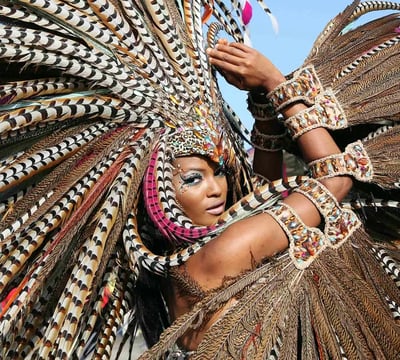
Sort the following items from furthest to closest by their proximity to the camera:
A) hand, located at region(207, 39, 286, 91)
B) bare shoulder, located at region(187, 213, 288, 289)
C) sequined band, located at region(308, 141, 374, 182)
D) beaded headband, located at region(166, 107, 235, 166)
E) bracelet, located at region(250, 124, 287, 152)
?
bracelet, located at region(250, 124, 287, 152) < beaded headband, located at region(166, 107, 235, 166) < hand, located at region(207, 39, 286, 91) < sequined band, located at region(308, 141, 374, 182) < bare shoulder, located at region(187, 213, 288, 289)

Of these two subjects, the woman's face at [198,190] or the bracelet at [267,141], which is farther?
the bracelet at [267,141]

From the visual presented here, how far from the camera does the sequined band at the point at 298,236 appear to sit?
2352 mm

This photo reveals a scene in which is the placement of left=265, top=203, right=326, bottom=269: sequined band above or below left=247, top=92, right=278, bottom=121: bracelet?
below

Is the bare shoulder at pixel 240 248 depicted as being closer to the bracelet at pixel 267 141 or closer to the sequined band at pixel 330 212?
the sequined band at pixel 330 212

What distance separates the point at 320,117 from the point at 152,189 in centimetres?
63

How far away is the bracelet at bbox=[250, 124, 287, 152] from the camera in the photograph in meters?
2.86

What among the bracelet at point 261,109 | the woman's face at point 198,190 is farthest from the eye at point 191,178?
the bracelet at point 261,109

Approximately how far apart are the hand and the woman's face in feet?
1.07

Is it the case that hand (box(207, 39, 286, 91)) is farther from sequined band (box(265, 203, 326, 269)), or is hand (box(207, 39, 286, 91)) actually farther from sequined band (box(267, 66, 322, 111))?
sequined band (box(265, 203, 326, 269))

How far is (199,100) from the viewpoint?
278 centimetres

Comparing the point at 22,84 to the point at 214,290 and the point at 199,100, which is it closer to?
the point at 199,100

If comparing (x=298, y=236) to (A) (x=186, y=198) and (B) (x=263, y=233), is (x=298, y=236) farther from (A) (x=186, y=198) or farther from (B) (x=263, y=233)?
(A) (x=186, y=198)

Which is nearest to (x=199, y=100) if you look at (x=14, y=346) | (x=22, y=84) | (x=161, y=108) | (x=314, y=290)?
(x=161, y=108)

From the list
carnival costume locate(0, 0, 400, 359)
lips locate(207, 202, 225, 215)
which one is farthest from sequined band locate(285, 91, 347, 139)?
lips locate(207, 202, 225, 215)
